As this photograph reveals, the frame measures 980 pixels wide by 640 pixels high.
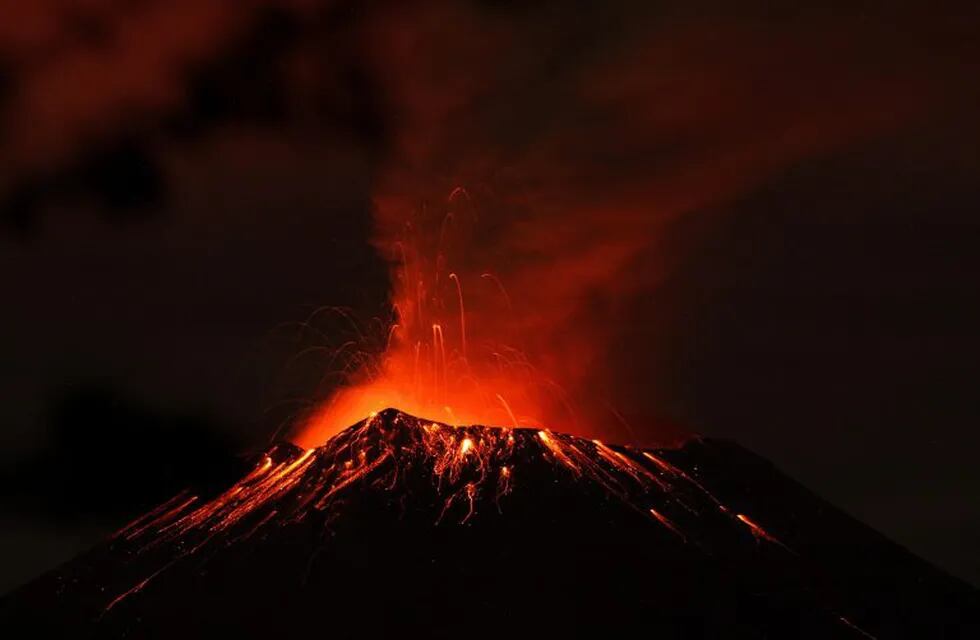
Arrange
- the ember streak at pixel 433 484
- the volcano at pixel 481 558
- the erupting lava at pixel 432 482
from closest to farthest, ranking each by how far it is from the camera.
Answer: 1. the volcano at pixel 481 558
2. the ember streak at pixel 433 484
3. the erupting lava at pixel 432 482

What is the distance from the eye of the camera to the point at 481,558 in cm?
4300

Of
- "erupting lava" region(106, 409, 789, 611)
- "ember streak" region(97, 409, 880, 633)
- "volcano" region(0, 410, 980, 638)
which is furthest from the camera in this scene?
"erupting lava" region(106, 409, 789, 611)

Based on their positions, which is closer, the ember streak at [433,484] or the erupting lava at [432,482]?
the ember streak at [433,484]

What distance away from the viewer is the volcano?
40688mm

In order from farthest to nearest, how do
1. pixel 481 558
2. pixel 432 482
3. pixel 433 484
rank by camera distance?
pixel 432 482
pixel 433 484
pixel 481 558

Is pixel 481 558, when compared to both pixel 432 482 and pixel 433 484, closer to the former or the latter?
pixel 433 484

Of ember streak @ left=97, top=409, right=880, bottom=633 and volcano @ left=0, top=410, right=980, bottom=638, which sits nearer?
volcano @ left=0, top=410, right=980, bottom=638

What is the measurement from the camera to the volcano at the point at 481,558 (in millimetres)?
40688

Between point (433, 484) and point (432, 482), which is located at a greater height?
point (432, 482)

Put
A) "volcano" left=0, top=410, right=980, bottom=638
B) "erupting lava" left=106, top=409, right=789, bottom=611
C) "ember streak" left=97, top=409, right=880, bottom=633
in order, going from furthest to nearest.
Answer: "erupting lava" left=106, top=409, right=789, bottom=611 → "ember streak" left=97, top=409, right=880, bottom=633 → "volcano" left=0, top=410, right=980, bottom=638

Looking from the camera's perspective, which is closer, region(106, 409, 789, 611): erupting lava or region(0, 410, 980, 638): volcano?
region(0, 410, 980, 638): volcano

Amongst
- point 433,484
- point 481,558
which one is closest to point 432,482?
point 433,484

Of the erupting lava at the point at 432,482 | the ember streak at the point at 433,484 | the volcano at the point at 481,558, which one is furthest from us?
the erupting lava at the point at 432,482

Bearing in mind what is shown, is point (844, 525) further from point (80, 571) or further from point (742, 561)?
point (80, 571)
